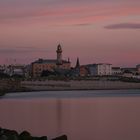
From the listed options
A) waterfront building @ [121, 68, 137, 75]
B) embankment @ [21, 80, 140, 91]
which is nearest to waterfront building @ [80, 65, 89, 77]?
waterfront building @ [121, 68, 137, 75]

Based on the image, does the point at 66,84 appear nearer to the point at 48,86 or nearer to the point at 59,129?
the point at 48,86

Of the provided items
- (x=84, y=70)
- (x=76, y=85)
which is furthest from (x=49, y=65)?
(x=76, y=85)

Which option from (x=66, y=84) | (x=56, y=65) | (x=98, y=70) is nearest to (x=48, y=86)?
(x=66, y=84)

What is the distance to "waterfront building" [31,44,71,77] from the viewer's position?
11275cm

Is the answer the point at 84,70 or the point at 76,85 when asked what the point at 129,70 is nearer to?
the point at 84,70

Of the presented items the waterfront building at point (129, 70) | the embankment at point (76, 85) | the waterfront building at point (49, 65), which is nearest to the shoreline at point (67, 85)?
the embankment at point (76, 85)

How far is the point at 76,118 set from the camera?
955 inches

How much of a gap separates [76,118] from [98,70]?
100321 millimetres

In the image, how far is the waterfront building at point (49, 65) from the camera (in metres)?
113

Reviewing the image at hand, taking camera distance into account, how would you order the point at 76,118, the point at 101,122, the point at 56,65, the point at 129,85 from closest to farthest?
the point at 101,122, the point at 76,118, the point at 129,85, the point at 56,65

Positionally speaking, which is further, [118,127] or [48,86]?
[48,86]

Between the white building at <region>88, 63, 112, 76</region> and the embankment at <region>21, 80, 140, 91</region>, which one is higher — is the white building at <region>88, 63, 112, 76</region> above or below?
above

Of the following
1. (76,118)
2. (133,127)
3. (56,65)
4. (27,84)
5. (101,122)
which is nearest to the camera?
(133,127)

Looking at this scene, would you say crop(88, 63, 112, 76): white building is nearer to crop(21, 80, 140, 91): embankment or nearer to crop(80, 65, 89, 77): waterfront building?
crop(80, 65, 89, 77): waterfront building
